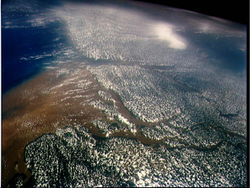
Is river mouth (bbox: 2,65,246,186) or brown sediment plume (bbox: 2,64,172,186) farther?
river mouth (bbox: 2,65,246,186)

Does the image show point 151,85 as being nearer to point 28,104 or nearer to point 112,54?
point 112,54

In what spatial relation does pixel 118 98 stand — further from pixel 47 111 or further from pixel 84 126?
pixel 47 111

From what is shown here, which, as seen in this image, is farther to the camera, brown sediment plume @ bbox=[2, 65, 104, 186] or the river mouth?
the river mouth

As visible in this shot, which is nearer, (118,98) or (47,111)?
(47,111)

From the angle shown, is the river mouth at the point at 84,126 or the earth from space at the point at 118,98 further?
the river mouth at the point at 84,126

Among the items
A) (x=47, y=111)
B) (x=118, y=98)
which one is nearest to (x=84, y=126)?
(x=47, y=111)

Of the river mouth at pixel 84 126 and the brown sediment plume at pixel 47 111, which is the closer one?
the brown sediment plume at pixel 47 111

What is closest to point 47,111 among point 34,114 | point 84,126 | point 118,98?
point 34,114

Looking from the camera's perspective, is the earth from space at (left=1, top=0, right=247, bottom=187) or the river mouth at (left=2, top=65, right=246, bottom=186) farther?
the river mouth at (left=2, top=65, right=246, bottom=186)

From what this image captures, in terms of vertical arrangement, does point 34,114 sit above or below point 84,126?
above
